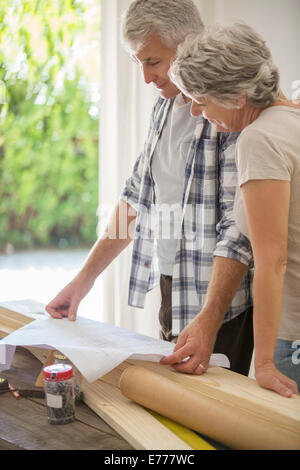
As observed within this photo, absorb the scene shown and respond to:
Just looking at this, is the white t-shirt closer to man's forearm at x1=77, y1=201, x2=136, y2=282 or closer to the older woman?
man's forearm at x1=77, y1=201, x2=136, y2=282

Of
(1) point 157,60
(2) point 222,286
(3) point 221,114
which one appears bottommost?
(2) point 222,286

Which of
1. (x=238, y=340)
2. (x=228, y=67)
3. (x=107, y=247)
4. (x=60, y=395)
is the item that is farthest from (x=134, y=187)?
(x=60, y=395)

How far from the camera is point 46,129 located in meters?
7.59

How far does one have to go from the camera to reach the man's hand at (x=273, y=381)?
102 centimetres

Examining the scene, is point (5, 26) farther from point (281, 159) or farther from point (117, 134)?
point (281, 159)

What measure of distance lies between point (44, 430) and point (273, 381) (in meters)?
0.41

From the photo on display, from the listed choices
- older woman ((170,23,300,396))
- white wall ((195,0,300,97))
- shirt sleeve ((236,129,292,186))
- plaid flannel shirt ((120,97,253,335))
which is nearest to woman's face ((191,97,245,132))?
older woman ((170,23,300,396))

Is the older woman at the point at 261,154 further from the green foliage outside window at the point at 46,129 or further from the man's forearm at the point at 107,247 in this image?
the green foliage outside window at the point at 46,129

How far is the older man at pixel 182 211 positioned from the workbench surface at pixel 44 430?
35cm

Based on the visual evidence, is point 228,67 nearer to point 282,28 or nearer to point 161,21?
point 161,21

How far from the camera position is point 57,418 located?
1.00 metres

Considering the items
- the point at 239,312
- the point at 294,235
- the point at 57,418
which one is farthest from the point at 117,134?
the point at 57,418

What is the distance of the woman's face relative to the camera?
117cm

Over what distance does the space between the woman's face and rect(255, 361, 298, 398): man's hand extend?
1.60 ft
